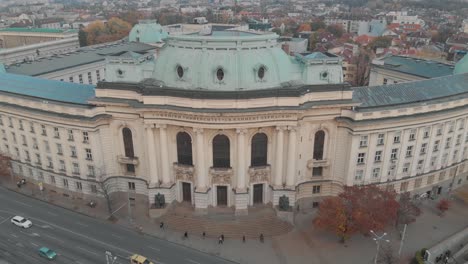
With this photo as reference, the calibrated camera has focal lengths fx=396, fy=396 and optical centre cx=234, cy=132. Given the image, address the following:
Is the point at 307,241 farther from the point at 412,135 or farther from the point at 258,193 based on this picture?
the point at 412,135

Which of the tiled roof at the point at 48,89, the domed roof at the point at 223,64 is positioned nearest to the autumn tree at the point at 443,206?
the domed roof at the point at 223,64

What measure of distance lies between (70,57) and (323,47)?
11203cm

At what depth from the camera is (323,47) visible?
609 ft

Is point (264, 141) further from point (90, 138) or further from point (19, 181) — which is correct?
point (19, 181)

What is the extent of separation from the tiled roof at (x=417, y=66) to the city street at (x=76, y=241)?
7166 centimetres

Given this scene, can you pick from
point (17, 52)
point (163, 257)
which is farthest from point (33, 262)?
point (17, 52)

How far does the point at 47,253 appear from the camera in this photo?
61.6m

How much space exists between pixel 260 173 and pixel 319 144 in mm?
12141

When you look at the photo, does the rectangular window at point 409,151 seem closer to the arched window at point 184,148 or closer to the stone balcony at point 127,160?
the arched window at point 184,148

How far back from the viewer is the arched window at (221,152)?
6838 cm

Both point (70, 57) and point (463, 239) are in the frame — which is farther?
point (70, 57)

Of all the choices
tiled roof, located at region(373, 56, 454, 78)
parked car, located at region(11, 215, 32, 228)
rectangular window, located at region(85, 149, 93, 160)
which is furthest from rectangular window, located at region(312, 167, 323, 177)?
parked car, located at region(11, 215, 32, 228)

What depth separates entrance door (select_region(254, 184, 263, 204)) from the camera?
7328cm

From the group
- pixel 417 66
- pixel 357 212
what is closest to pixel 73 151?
pixel 357 212
